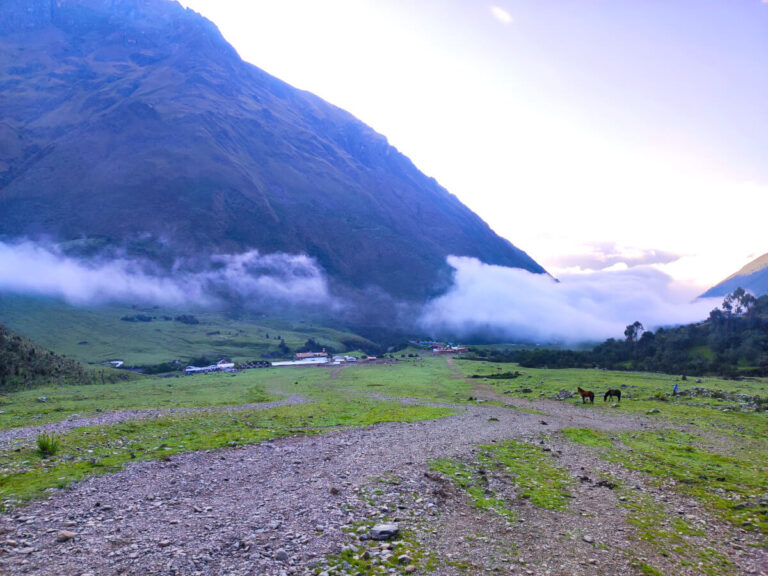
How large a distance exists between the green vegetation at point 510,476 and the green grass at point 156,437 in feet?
39.7

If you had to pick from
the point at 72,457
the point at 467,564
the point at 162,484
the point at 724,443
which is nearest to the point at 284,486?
the point at 162,484

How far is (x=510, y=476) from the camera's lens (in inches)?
771

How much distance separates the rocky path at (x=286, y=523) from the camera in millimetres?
10938

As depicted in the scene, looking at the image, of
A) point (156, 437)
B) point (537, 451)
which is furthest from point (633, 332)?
point (156, 437)

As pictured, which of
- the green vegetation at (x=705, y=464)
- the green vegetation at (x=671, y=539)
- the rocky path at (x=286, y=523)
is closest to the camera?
the rocky path at (x=286, y=523)

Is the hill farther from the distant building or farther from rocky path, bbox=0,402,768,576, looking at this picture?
the distant building

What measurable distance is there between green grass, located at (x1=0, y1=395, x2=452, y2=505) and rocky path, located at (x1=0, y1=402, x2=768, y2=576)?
162 centimetres

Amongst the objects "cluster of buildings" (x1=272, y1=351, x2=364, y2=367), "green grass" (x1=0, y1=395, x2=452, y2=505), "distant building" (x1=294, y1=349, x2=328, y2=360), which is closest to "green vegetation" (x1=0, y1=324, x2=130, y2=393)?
"green grass" (x1=0, y1=395, x2=452, y2=505)

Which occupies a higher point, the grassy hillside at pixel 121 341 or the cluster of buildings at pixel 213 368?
the grassy hillside at pixel 121 341

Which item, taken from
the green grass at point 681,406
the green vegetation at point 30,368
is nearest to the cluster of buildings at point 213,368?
the green vegetation at point 30,368

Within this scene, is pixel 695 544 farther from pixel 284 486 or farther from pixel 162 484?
pixel 162 484

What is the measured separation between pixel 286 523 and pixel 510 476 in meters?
11.1

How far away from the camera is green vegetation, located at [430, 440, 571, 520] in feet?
53.2

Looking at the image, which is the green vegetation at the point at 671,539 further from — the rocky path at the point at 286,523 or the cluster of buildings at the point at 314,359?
the cluster of buildings at the point at 314,359
